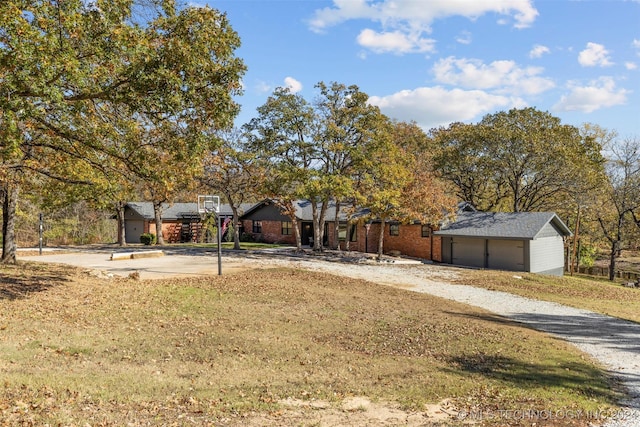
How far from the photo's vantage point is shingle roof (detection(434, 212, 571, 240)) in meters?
27.4

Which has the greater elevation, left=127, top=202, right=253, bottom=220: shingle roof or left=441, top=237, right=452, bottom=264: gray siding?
left=127, top=202, right=253, bottom=220: shingle roof

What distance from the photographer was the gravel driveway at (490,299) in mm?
10500

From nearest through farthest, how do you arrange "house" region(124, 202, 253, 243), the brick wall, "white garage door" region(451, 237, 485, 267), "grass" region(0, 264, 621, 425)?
1. "grass" region(0, 264, 621, 425)
2. "white garage door" region(451, 237, 485, 267)
3. the brick wall
4. "house" region(124, 202, 253, 243)

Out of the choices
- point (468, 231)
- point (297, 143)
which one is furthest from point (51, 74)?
point (468, 231)

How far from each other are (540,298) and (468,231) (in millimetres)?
11171

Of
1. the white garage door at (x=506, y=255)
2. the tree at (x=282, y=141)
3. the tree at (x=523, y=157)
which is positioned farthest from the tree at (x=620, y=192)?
the tree at (x=282, y=141)

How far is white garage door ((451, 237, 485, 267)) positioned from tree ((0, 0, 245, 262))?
22.6m

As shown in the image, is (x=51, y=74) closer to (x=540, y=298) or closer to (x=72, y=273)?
(x=72, y=273)

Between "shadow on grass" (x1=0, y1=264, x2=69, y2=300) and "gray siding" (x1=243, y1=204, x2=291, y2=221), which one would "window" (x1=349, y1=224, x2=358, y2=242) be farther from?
"shadow on grass" (x1=0, y1=264, x2=69, y2=300)

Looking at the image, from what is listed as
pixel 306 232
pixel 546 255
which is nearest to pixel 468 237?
pixel 546 255

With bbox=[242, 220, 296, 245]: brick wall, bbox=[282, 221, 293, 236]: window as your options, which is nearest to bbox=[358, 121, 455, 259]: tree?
bbox=[282, 221, 293, 236]: window

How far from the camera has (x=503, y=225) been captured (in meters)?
28.8

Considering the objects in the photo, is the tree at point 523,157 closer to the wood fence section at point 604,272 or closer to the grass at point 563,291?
the wood fence section at point 604,272

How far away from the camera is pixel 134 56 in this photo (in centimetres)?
955
